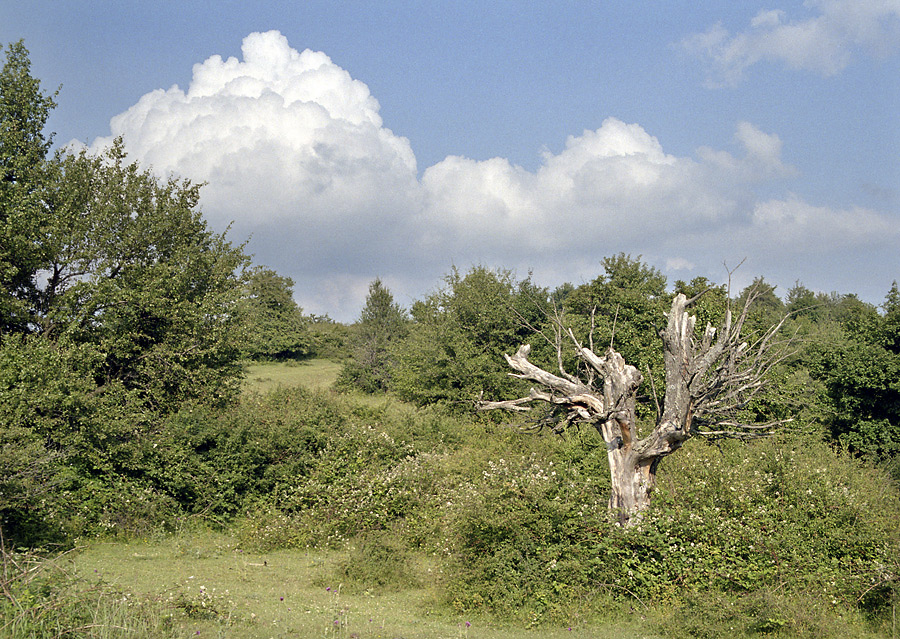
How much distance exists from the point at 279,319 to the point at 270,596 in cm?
4732

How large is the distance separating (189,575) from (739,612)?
31.1ft

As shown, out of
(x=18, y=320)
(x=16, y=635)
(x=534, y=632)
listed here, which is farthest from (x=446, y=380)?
(x=16, y=635)

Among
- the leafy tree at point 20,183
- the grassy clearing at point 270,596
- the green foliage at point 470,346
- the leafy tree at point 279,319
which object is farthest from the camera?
the leafy tree at point 279,319

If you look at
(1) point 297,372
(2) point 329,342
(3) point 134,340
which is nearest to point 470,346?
(3) point 134,340

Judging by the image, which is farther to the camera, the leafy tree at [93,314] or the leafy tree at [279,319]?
the leafy tree at [279,319]

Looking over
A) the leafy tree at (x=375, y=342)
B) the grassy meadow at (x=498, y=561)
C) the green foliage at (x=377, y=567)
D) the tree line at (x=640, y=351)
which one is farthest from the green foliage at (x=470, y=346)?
the green foliage at (x=377, y=567)

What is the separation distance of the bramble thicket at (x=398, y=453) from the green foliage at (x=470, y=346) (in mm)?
220

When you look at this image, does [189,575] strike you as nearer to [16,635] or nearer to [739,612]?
[16,635]

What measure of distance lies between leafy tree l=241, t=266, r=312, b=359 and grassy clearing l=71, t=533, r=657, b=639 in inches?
1381

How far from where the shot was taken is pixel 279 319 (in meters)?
56.2

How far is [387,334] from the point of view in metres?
46.9

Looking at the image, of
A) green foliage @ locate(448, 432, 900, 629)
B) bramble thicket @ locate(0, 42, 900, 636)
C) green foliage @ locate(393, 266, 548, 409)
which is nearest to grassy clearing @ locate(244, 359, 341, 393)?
green foliage @ locate(393, 266, 548, 409)

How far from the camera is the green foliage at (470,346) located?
28172 mm

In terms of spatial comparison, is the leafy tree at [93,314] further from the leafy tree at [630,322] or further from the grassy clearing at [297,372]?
the grassy clearing at [297,372]
